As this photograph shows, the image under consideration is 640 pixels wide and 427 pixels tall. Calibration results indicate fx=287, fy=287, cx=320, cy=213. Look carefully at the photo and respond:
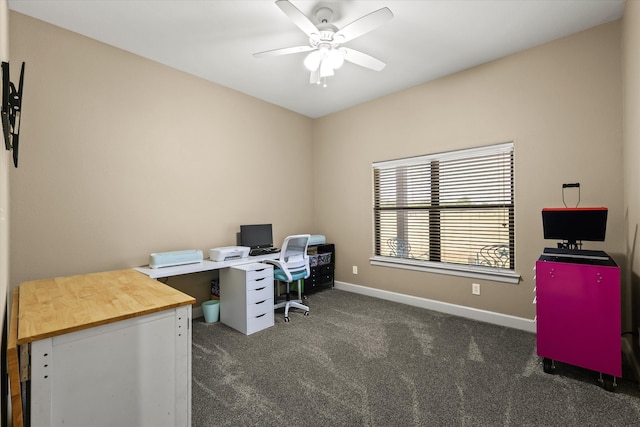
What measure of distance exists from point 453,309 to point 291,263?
6.61 feet

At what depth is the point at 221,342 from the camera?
9.09 feet

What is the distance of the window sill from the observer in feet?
10.1

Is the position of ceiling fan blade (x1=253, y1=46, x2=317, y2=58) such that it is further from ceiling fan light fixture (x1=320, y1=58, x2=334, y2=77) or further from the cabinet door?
the cabinet door

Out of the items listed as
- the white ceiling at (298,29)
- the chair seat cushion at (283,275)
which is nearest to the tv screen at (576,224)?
the white ceiling at (298,29)

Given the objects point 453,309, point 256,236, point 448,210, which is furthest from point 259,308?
point 448,210

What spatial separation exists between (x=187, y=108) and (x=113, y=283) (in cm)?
219

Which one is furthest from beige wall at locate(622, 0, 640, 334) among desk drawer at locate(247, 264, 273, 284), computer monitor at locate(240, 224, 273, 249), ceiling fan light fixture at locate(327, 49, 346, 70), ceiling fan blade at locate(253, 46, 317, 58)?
computer monitor at locate(240, 224, 273, 249)

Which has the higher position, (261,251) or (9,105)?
(9,105)

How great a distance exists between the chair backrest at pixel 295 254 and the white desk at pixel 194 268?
0.30 metres

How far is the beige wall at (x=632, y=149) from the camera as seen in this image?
201cm

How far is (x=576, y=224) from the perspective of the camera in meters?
2.27

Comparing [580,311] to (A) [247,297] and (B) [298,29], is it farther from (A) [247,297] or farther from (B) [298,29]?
(B) [298,29]

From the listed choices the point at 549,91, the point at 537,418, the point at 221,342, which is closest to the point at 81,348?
the point at 221,342

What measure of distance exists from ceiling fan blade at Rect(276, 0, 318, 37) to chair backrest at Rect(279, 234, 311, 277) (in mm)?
2059
